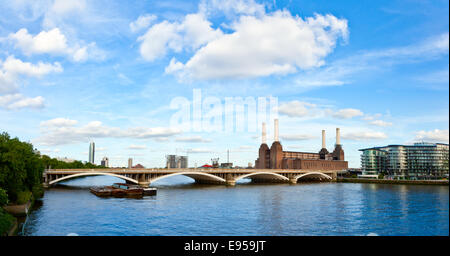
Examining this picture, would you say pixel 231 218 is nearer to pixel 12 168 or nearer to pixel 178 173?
pixel 12 168

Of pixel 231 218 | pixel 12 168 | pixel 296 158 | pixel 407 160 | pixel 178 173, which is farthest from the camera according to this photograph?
pixel 296 158

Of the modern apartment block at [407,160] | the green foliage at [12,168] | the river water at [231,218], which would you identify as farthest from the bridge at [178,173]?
the green foliage at [12,168]

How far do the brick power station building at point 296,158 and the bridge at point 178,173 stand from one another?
22.3 meters

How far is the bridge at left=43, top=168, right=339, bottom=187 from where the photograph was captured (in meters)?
70.4

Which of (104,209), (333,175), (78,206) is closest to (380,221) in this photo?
(104,209)

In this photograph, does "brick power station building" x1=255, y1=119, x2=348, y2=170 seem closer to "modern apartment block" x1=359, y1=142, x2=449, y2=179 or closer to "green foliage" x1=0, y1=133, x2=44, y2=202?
"modern apartment block" x1=359, y1=142, x2=449, y2=179

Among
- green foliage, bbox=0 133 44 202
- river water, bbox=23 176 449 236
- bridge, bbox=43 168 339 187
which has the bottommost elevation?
river water, bbox=23 176 449 236

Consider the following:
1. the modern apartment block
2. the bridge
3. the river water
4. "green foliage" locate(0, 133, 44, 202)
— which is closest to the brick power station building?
the bridge

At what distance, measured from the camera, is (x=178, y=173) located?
83000 mm

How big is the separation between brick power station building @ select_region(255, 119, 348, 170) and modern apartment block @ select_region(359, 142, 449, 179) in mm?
27538

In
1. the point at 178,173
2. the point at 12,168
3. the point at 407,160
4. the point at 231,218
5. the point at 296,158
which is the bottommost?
the point at 231,218

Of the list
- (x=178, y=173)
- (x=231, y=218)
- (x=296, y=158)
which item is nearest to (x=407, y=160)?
(x=296, y=158)

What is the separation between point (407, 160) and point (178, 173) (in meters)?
103
